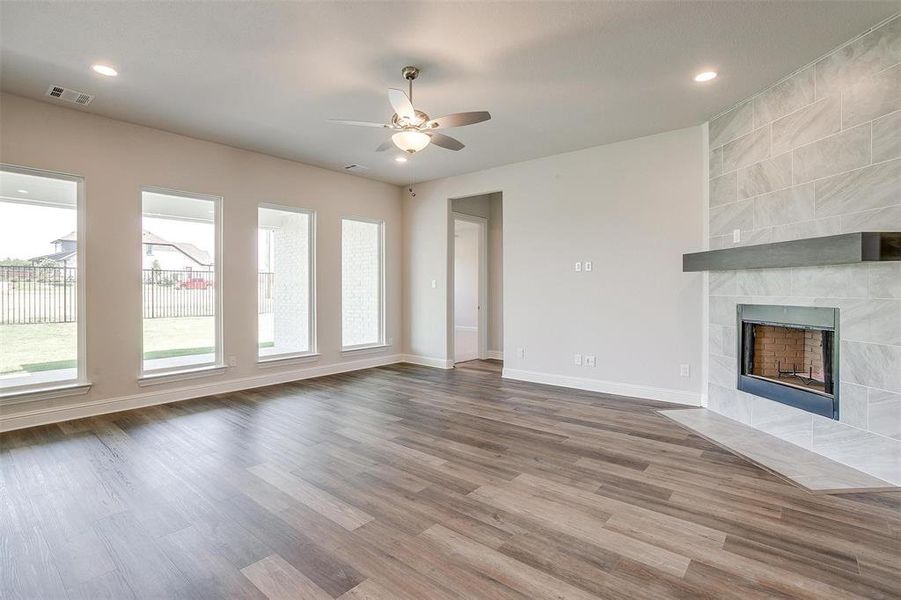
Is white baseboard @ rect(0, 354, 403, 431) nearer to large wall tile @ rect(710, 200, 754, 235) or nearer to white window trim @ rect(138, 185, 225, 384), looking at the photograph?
white window trim @ rect(138, 185, 225, 384)

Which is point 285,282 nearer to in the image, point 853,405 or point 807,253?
point 807,253

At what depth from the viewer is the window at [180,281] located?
456cm

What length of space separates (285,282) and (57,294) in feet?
7.59

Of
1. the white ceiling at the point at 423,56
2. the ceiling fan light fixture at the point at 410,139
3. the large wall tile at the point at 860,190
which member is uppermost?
the white ceiling at the point at 423,56

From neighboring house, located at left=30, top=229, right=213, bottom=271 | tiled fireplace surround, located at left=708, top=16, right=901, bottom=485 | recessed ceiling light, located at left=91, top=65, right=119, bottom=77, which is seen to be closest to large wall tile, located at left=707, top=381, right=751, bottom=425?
tiled fireplace surround, located at left=708, top=16, right=901, bottom=485

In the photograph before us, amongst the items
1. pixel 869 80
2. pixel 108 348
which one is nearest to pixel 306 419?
pixel 108 348

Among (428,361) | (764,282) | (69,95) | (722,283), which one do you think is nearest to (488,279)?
(428,361)

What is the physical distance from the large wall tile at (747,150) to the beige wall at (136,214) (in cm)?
487

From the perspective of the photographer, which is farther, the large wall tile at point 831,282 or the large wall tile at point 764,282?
the large wall tile at point 764,282

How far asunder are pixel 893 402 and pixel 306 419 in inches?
173

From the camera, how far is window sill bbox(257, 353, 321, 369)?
539 centimetres

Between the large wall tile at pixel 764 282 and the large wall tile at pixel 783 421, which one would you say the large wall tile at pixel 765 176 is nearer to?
the large wall tile at pixel 764 282

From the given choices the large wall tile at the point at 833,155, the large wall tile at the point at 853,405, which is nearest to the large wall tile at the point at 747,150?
the large wall tile at the point at 833,155

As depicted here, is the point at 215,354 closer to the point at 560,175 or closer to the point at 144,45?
the point at 144,45
